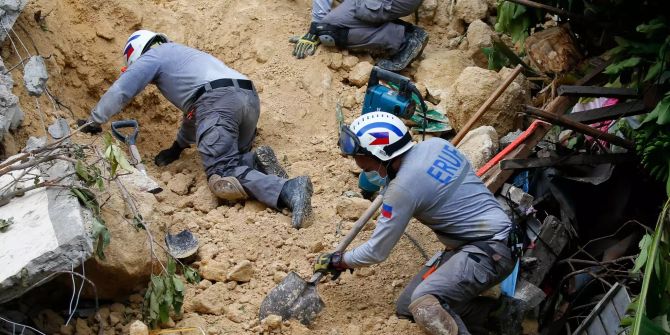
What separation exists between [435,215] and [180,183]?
256 centimetres

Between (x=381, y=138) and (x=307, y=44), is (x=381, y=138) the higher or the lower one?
the higher one

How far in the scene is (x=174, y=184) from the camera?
6.98 meters

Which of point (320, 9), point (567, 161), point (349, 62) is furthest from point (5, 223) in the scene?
point (320, 9)

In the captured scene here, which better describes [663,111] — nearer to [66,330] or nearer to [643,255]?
[643,255]

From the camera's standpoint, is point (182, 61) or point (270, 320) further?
point (182, 61)

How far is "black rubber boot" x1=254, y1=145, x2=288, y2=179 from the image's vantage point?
7035mm

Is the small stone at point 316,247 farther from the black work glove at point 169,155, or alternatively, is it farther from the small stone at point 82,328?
the black work glove at point 169,155

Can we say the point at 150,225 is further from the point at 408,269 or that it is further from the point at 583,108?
the point at 583,108

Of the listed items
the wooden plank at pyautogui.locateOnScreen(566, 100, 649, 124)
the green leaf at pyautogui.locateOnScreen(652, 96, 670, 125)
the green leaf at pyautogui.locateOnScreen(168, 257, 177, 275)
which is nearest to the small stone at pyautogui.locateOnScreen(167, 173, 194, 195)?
the green leaf at pyautogui.locateOnScreen(168, 257, 177, 275)

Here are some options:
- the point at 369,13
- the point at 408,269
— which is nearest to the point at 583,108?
the point at 408,269

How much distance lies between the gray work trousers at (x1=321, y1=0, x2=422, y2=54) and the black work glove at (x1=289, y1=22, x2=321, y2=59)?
158 mm

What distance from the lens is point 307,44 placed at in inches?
329

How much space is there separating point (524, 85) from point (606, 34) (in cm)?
151

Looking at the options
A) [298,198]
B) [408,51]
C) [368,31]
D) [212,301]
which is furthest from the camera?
[408,51]
